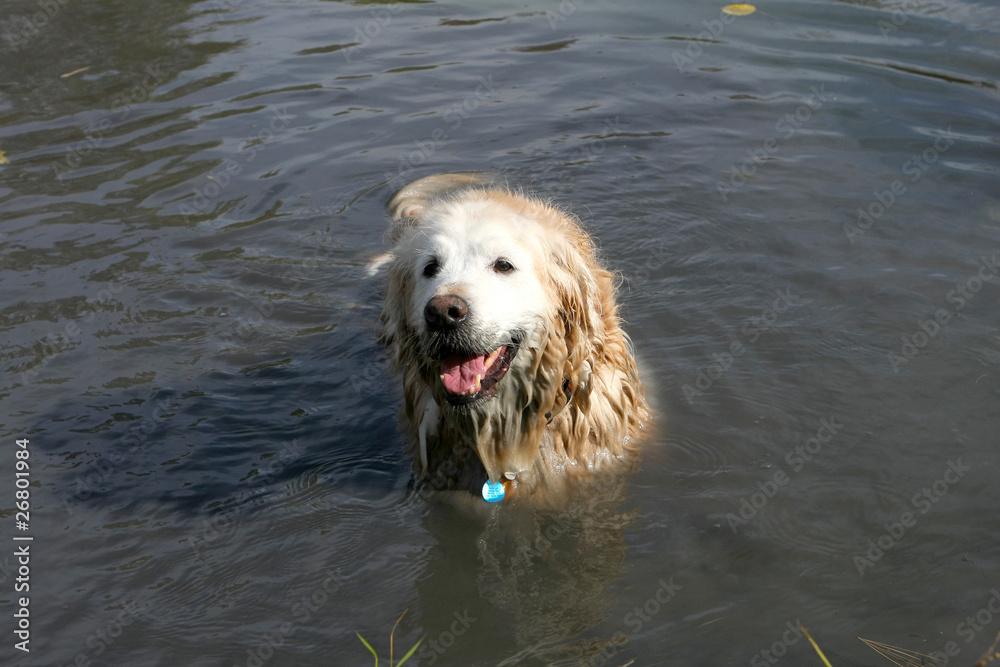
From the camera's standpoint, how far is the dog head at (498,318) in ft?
14.5

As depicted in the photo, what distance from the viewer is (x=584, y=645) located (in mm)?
4074

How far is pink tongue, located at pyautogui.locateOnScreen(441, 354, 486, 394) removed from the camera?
4570 mm

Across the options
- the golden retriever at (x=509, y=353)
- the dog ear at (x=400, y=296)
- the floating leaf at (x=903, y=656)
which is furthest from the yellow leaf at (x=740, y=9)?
the floating leaf at (x=903, y=656)

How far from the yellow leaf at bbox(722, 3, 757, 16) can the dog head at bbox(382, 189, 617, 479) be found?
753cm

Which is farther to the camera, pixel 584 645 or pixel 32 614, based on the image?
pixel 32 614

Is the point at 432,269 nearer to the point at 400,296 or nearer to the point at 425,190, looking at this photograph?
the point at 400,296

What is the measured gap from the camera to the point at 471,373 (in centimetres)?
458

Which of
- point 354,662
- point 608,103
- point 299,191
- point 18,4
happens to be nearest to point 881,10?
point 608,103

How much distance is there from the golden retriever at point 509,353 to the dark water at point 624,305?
0.90ft

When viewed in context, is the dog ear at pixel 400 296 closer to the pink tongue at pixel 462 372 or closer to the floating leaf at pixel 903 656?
the pink tongue at pixel 462 372

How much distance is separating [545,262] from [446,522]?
1.51 meters

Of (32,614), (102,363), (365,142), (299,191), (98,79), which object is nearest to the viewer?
(32,614)

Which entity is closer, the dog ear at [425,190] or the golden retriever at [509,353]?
the golden retriever at [509,353]

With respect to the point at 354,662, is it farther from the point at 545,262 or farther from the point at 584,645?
the point at 545,262
